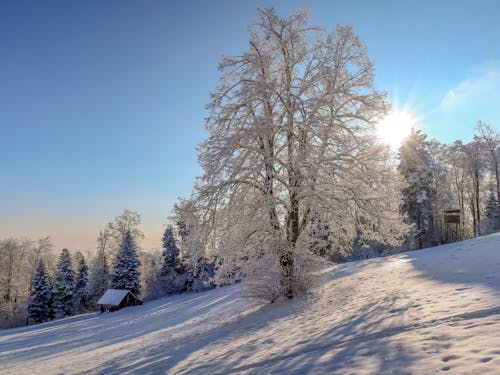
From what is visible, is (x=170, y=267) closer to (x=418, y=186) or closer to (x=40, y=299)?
(x=40, y=299)

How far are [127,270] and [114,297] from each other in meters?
5.36

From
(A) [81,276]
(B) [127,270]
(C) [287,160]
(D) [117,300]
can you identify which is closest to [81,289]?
(A) [81,276]

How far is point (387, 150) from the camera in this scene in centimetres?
1078

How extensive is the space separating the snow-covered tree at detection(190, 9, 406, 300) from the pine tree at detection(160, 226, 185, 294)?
117ft

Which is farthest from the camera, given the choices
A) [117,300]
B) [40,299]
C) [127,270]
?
[127,270]

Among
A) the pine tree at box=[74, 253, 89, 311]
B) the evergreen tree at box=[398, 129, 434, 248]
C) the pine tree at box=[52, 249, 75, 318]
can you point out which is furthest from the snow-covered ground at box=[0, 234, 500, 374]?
the pine tree at box=[74, 253, 89, 311]

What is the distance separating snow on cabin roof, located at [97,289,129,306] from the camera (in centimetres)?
3723

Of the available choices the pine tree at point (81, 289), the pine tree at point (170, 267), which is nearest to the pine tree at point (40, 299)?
the pine tree at point (81, 289)

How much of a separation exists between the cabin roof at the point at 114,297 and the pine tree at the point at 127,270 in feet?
8.70

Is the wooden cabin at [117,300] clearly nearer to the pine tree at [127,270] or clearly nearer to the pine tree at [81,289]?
the pine tree at [127,270]

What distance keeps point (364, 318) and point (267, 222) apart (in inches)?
174

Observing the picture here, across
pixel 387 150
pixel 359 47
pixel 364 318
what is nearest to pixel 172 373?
pixel 364 318

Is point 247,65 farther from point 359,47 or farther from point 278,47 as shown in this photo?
point 359,47

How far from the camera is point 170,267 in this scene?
4481cm
